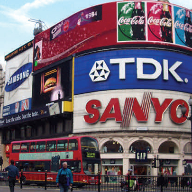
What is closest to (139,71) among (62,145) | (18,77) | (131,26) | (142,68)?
(142,68)

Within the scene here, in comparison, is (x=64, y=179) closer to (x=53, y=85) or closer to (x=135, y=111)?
(x=135, y=111)

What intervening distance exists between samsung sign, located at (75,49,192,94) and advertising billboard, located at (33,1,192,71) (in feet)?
5.19

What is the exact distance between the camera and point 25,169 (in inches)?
1635

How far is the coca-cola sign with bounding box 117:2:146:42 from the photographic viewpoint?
54.2m

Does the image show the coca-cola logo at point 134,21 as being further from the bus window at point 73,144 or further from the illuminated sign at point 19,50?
the bus window at point 73,144

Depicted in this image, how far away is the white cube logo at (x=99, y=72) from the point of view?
54.2 meters

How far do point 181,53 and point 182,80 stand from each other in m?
4.01

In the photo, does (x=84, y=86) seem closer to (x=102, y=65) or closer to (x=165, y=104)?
(x=102, y=65)

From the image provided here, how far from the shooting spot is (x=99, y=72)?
5484cm

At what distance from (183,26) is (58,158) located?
30.1 meters

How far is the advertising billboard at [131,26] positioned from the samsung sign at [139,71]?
1.58m

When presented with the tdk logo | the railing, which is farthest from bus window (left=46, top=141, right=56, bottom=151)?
the tdk logo

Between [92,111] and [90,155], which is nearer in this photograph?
[90,155]

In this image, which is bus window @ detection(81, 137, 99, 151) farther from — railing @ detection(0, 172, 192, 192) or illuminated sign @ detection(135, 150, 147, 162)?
illuminated sign @ detection(135, 150, 147, 162)
